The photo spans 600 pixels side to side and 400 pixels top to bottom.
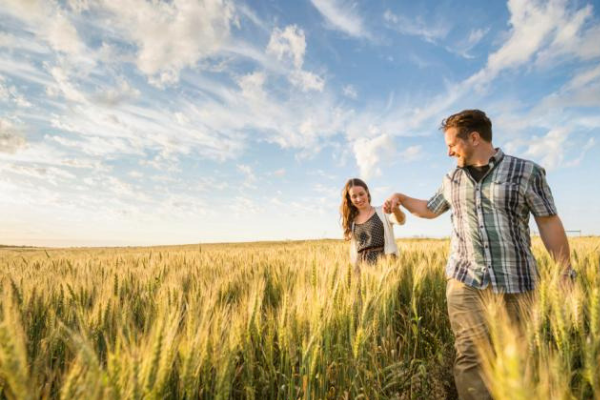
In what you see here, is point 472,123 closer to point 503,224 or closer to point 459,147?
point 459,147

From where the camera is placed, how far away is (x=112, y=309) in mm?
1984

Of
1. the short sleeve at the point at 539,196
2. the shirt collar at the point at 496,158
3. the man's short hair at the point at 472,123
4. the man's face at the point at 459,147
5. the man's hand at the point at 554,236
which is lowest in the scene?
the man's hand at the point at 554,236

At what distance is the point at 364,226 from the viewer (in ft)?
14.5

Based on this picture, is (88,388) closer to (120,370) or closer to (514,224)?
(120,370)

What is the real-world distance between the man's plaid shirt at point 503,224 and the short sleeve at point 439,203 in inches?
16.6

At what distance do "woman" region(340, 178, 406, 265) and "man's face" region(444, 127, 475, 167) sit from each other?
5.91 feet

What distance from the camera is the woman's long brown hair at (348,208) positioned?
4.61m

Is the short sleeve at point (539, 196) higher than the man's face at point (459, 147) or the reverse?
the reverse

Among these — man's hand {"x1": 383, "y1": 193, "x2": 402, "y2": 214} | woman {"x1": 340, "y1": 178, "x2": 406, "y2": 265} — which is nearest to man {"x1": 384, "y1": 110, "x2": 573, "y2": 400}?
man's hand {"x1": 383, "y1": 193, "x2": 402, "y2": 214}

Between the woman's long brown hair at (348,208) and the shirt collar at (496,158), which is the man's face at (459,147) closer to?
the shirt collar at (496,158)

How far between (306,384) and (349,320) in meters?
0.50

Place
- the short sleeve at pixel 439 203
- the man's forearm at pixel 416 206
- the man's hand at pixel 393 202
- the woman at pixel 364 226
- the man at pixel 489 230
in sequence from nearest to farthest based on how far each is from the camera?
the man at pixel 489 230, the short sleeve at pixel 439 203, the man's forearm at pixel 416 206, the man's hand at pixel 393 202, the woman at pixel 364 226

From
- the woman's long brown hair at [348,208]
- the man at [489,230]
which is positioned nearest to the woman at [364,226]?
the woman's long brown hair at [348,208]

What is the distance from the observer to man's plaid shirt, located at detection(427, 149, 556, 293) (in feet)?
7.30
